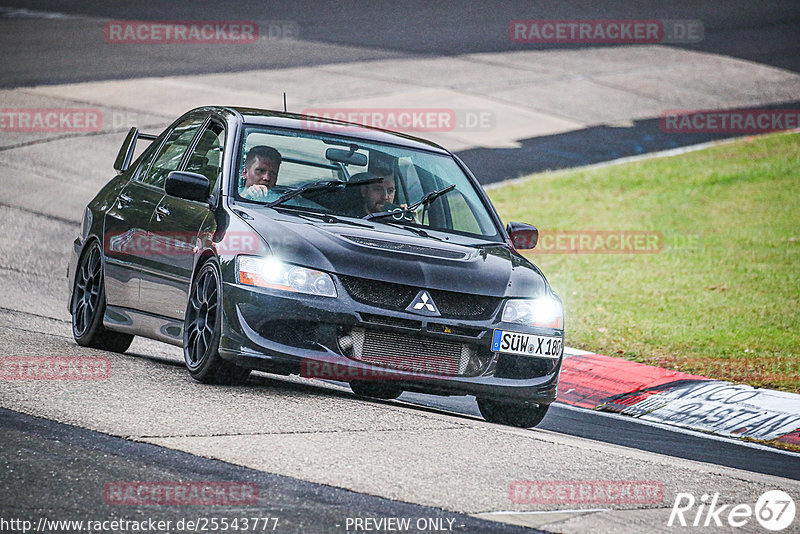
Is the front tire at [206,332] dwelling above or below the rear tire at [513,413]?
above

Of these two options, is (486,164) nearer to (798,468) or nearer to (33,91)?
(33,91)

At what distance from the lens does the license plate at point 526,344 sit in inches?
296

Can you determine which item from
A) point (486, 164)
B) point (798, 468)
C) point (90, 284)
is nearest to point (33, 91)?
point (486, 164)

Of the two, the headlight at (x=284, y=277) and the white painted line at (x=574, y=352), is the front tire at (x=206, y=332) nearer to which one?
the headlight at (x=284, y=277)

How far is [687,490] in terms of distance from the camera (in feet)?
20.8

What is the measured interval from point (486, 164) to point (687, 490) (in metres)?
15.0

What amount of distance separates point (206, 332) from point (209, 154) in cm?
150

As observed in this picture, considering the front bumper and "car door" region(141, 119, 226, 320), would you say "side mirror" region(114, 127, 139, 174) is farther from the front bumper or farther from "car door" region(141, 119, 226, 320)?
the front bumper

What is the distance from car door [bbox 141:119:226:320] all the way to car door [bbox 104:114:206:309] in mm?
106

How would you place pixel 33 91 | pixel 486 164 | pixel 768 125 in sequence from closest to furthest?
pixel 486 164 → pixel 33 91 → pixel 768 125
